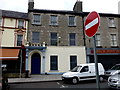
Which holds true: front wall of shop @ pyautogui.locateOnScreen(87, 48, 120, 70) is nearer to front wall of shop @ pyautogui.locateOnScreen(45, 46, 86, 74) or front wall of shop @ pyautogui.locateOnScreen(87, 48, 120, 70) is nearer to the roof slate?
front wall of shop @ pyautogui.locateOnScreen(45, 46, 86, 74)

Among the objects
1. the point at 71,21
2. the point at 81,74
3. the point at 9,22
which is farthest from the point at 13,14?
the point at 81,74

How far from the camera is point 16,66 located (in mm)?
15727

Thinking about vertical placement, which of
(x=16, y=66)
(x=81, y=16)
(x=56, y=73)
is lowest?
(x=56, y=73)

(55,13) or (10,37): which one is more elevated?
(55,13)

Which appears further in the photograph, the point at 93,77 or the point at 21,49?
the point at 21,49

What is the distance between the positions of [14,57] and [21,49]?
8.24 ft

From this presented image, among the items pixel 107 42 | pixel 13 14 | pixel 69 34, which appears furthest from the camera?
pixel 107 42

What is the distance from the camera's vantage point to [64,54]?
1686 centimetres

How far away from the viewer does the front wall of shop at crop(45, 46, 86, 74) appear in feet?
53.8

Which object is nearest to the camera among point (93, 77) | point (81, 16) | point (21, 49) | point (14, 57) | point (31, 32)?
point (93, 77)

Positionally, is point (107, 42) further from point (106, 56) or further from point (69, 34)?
point (69, 34)

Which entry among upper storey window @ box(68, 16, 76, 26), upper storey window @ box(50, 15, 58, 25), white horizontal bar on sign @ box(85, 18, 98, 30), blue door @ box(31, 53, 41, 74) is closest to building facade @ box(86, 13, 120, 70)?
upper storey window @ box(68, 16, 76, 26)

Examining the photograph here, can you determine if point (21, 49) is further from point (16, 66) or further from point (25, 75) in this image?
point (25, 75)

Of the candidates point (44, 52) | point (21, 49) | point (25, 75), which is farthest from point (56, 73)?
point (21, 49)
